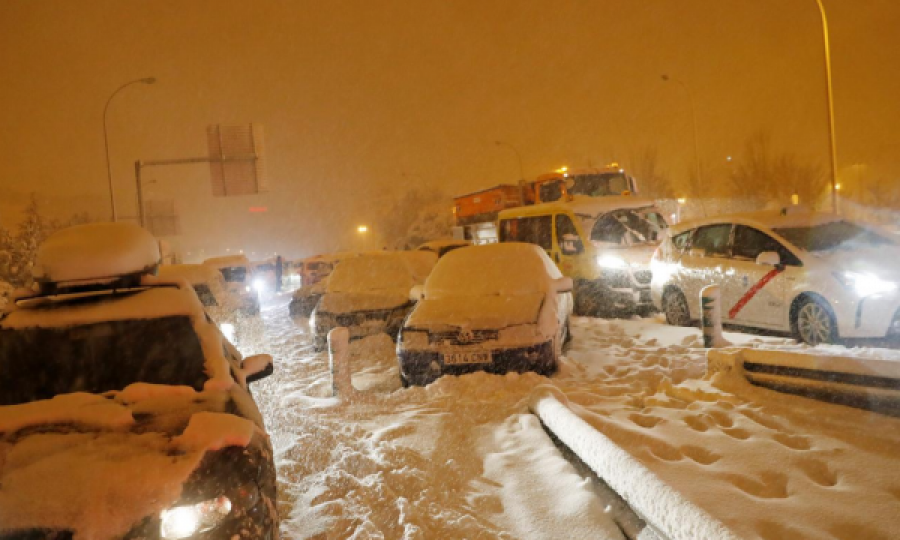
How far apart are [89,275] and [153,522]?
2406 mm

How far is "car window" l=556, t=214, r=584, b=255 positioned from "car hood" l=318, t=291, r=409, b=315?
4414 mm

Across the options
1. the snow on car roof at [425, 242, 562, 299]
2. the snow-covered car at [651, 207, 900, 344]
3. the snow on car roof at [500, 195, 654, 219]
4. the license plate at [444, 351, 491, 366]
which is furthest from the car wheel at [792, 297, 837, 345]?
the snow on car roof at [500, 195, 654, 219]

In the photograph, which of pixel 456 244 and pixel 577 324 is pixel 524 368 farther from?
pixel 456 244

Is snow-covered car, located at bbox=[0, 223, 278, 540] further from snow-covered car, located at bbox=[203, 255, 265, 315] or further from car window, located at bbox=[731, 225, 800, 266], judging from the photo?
snow-covered car, located at bbox=[203, 255, 265, 315]

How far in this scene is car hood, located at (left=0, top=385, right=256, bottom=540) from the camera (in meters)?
2.45

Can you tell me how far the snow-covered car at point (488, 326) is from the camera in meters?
6.91

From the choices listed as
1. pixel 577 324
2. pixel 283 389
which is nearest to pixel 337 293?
pixel 283 389

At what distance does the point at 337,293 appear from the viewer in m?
11.0

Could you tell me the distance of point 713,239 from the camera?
381 inches

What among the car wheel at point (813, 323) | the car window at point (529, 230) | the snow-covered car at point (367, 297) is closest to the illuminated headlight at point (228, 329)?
the snow-covered car at point (367, 297)

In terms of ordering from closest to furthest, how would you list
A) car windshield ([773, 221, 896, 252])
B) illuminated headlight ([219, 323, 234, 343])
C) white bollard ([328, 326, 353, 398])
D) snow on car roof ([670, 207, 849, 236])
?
white bollard ([328, 326, 353, 398]) < car windshield ([773, 221, 896, 252]) < snow on car roof ([670, 207, 849, 236]) < illuminated headlight ([219, 323, 234, 343])

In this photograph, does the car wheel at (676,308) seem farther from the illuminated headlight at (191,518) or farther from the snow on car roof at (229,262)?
the snow on car roof at (229,262)

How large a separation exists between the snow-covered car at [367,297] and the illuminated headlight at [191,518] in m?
7.31

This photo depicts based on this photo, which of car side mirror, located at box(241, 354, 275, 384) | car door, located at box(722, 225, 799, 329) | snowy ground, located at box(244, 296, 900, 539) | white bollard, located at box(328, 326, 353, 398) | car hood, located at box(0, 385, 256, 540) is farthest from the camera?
car door, located at box(722, 225, 799, 329)
